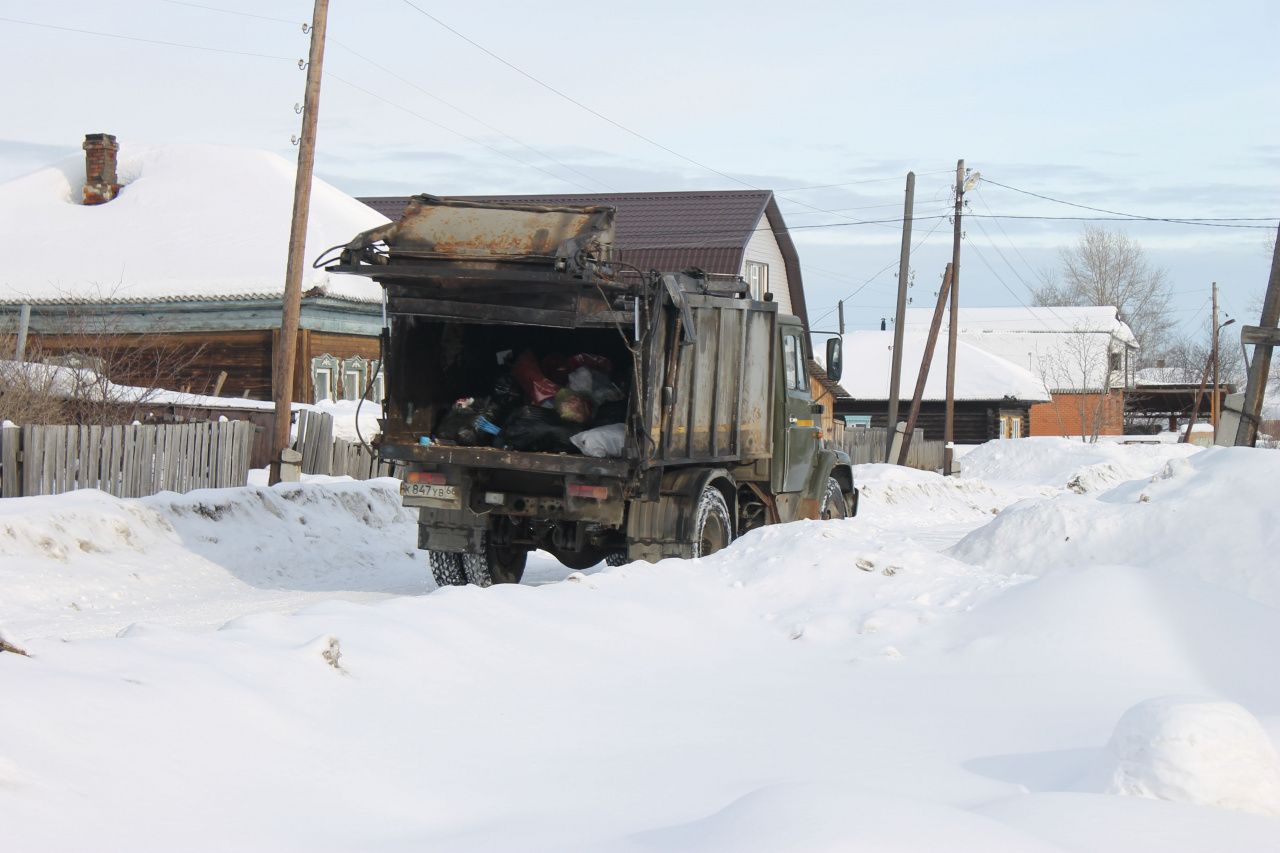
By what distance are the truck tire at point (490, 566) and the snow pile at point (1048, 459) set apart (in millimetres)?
25676

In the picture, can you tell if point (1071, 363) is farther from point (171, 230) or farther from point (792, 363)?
point (792, 363)

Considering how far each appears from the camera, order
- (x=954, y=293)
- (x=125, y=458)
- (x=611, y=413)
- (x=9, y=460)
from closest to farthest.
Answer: (x=611, y=413) < (x=9, y=460) < (x=125, y=458) < (x=954, y=293)

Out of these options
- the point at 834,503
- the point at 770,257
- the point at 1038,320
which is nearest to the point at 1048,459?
the point at 770,257

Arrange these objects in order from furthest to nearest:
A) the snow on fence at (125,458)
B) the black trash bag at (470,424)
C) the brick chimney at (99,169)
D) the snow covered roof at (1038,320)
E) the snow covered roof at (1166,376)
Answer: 1. the snow covered roof at (1166,376)
2. the snow covered roof at (1038,320)
3. the brick chimney at (99,169)
4. the snow on fence at (125,458)
5. the black trash bag at (470,424)

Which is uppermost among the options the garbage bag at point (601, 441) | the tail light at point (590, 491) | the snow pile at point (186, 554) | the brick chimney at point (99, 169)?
the brick chimney at point (99, 169)

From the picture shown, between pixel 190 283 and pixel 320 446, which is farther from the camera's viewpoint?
pixel 190 283

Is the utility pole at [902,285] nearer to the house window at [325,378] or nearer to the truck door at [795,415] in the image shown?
the house window at [325,378]

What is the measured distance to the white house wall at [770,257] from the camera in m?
37.6

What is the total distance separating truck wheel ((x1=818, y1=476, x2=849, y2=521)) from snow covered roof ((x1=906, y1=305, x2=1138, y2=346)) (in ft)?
198

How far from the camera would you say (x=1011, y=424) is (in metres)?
59.0

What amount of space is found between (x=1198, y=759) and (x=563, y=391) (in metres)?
7.19

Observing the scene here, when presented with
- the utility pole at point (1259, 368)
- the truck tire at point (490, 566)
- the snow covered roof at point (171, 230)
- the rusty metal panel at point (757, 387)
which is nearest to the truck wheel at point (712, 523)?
the rusty metal panel at point (757, 387)

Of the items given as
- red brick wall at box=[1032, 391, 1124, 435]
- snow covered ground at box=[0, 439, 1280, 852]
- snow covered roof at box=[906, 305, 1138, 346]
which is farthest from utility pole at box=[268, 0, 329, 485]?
snow covered roof at box=[906, 305, 1138, 346]

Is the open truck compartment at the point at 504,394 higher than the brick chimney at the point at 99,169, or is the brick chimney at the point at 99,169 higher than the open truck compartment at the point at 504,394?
the brick chimney at the point at 99,169
